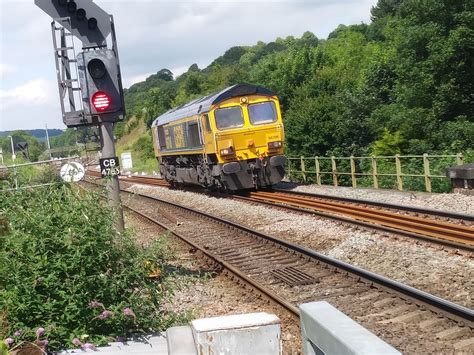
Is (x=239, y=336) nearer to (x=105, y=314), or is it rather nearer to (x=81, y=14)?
(x=105, y=314)

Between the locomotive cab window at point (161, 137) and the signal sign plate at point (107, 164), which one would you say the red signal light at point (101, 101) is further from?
the locomotive cab window at point (161, 137)

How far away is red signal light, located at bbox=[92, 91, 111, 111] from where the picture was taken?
7934mm

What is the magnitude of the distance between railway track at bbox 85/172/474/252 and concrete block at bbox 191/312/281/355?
239 inches

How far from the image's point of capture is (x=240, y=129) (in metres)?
20.4

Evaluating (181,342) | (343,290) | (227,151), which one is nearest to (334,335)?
(181,342)

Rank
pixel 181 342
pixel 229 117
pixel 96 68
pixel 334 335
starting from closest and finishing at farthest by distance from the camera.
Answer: pixel 334 335, pixel 181 342, pixel 96 68, pixel 229 117

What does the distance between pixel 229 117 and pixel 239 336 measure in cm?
1707

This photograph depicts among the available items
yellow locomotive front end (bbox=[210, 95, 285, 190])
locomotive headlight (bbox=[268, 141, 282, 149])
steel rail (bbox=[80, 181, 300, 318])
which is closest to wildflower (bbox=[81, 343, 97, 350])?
steel rail (bbox=[80, 181, 300, 318])

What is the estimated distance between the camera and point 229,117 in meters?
20.4

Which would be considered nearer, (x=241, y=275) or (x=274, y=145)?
(x=241, y=275)

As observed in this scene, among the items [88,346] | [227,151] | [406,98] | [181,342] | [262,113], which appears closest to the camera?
[181,342]

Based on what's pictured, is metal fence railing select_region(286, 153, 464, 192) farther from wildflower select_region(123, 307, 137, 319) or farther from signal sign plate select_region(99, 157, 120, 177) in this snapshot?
wildflower select_region(123, 307, 137, 319)

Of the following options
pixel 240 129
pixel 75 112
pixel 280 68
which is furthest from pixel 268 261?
pixel 280 68

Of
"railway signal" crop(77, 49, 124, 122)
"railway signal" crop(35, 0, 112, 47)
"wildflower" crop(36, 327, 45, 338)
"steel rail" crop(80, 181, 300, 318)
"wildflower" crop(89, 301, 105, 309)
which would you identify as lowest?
"steel rail" crop(80, 181, 300, 318)
